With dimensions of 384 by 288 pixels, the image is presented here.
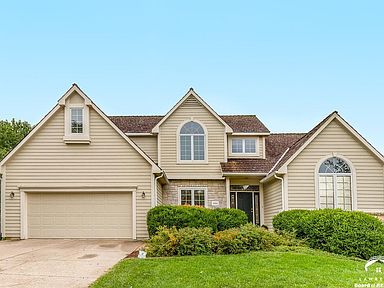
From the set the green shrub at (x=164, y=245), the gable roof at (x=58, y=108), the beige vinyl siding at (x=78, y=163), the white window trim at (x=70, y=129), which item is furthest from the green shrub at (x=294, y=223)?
the white window trim at (x=70, y=129)

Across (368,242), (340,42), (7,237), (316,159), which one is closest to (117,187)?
(7,237)

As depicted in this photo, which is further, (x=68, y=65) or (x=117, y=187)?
(x=68, y=65)

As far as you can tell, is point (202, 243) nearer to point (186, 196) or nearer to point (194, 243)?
point (194, 243)

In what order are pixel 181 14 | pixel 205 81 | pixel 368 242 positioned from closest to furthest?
1. pixel 368 242
2. pixel 181 14
3. pixel 205 81

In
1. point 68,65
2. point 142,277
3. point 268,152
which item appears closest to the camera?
point 142,277

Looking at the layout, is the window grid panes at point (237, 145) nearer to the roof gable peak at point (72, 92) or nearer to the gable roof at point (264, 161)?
the gable roof at point (264, 161)

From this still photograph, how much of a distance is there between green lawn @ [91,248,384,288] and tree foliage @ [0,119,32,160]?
36918 millimetres

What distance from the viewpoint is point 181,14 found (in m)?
18.9

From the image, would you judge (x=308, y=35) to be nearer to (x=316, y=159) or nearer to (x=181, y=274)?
(x=316, y=159)

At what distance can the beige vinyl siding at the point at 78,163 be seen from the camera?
1963 centimetres

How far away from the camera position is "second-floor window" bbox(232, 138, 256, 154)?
24375mm

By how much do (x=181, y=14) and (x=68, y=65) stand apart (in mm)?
6187

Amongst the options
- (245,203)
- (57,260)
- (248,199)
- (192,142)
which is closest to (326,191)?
(248,199)

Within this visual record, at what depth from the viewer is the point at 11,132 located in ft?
151
